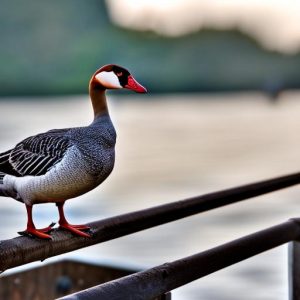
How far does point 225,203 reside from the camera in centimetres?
233

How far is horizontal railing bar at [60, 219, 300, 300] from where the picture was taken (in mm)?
1671

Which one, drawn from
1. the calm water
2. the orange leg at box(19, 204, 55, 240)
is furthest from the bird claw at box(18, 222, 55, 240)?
the calm water

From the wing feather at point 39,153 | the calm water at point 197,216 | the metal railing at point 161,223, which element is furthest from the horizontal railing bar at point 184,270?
the calm water at point 197,216

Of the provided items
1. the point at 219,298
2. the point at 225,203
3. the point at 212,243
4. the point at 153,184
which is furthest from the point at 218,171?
the point at 225,203

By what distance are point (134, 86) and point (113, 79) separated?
0.07 meters

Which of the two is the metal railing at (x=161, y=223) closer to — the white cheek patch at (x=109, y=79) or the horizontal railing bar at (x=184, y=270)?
the horizontal railing bar at (x=184, y=270)

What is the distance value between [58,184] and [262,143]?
101ft

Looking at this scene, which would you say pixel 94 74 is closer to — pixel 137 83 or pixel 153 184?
pixel 137 83

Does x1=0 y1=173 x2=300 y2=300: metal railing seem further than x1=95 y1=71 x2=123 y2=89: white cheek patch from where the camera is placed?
No

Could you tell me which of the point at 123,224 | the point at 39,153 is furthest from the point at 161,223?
the point at 39,153

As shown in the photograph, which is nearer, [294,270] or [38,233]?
[38,233]

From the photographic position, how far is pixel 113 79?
Answer: 2.04 m

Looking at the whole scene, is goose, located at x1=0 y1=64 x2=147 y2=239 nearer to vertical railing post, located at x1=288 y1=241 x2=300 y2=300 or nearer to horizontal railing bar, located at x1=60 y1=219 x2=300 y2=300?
horizontal railing bar, located at x1=60 y1=219 x2=300 y2=300

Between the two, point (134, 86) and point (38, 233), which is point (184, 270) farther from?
point (134, 86)
